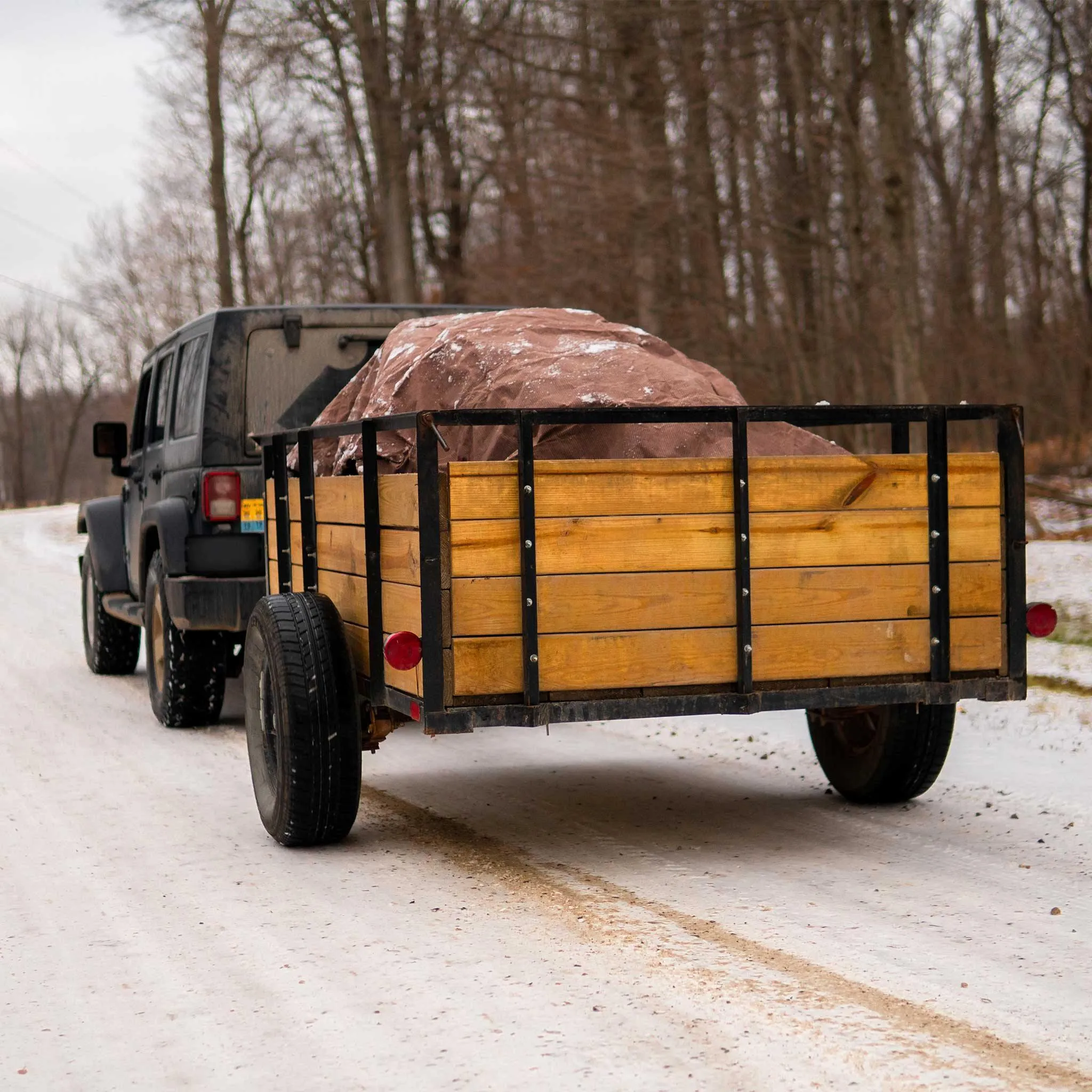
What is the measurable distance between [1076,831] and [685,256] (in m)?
17.2

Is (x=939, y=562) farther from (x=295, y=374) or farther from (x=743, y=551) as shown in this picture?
(x=295, y=374)

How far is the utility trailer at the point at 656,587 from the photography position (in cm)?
492

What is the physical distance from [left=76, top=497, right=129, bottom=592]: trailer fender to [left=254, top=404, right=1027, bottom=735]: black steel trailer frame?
18.0 feet

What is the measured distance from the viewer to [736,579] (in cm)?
510

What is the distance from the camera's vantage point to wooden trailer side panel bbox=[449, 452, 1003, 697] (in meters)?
4.95

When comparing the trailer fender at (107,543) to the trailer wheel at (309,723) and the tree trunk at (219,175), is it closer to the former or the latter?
the trailer wheel at (309,723)

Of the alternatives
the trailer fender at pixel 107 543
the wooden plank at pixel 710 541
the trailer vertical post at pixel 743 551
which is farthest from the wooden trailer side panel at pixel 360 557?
the trailer fender at pixel 107 543

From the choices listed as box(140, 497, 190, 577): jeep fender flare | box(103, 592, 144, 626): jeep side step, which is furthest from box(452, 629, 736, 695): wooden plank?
box(103, 592, 144, 626): jeep side step

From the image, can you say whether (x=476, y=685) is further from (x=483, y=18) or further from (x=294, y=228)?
(x=294, y=228)

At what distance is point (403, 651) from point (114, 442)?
657cm

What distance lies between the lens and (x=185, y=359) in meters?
8.98

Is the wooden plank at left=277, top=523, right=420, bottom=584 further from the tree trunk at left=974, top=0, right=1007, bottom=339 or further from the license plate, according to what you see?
the tree trunk at left=974, top=0, right=1007, bottom=339

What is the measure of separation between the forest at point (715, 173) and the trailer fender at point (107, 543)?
7396 mm

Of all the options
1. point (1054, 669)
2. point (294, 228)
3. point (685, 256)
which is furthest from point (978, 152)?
point (1054, 669)
